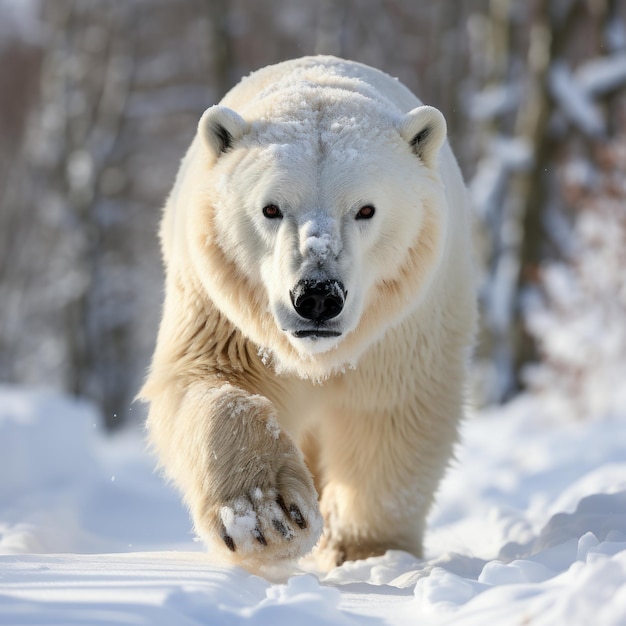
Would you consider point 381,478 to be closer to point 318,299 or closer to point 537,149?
point 318,299

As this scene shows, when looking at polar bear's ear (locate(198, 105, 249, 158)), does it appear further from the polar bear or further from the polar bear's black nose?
the polar bear's black nose

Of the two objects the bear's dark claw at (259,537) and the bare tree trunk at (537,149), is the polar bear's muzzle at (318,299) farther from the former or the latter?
the bare tree trunk at (537,149)

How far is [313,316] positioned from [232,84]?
30.5 feet

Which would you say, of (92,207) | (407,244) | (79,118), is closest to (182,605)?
(407,244)

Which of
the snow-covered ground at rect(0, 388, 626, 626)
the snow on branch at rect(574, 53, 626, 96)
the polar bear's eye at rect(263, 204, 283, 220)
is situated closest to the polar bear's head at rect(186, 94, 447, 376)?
the polar bear's eye at rect(263, 204, 283, 220)

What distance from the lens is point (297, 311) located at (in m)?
3.02

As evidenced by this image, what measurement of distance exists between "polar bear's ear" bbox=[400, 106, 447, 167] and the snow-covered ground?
1.40 meters

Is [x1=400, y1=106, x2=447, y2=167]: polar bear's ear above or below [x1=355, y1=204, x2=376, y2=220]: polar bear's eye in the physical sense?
above

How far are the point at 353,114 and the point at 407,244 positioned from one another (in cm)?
48

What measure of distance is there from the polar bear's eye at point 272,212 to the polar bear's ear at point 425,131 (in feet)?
1.87

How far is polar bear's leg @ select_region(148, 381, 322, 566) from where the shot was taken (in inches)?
119

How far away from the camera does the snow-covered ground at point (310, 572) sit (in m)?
2.18

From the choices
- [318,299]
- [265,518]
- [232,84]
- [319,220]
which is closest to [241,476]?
[265,518]

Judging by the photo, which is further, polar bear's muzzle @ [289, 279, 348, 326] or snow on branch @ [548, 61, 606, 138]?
snow on branch @ [548, 61, 606, 138]
